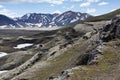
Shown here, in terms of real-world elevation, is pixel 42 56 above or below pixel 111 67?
below

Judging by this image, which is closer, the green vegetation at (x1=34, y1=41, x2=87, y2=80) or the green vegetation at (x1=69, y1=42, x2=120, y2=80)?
the green vegetation at (x1=69, y1=42, x2=120, y2=80)

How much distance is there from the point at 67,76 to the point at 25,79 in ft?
83.9

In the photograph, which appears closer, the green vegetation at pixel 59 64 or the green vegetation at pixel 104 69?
the green vegetation at pixel 104 69

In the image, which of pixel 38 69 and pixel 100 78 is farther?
pixel 38 69

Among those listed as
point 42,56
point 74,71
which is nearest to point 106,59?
point 74,71

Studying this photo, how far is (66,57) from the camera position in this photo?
61094mm

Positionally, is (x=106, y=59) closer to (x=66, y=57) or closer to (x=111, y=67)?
(x=111, y=67)

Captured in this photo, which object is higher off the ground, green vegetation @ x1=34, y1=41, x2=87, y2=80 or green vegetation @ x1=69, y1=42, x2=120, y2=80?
green vegetation @ x1=69, y1=42, x2=120, y2=80

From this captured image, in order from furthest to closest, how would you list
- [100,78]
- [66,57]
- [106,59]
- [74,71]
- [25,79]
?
1. [66,57]
2. [25,79]
3. [106,59]
4. [74,71]
5. [100,78]

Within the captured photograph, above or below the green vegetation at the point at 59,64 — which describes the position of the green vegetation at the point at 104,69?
above

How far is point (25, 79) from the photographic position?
54.8m

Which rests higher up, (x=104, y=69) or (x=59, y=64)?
(x=104, y=69)

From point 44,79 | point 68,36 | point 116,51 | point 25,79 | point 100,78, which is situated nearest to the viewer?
point 100,78

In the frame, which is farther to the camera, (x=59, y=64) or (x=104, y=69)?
(x=59, y=64)
